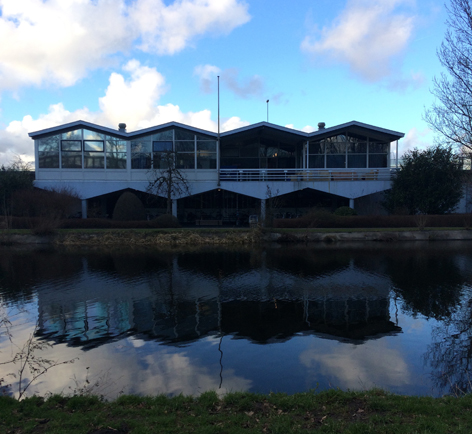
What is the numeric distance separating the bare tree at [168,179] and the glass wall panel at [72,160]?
6.45 meters

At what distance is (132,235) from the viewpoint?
2742cm

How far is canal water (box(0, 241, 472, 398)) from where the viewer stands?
22.4ft

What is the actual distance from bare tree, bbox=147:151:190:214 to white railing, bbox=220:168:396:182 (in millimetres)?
3912

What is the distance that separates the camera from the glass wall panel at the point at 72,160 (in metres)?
36.4

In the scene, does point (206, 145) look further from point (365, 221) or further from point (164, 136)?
point (365, 221)

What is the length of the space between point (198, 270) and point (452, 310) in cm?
969

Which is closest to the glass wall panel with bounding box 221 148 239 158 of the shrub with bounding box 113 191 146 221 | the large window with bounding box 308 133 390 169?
the large window with bounding box 308 133 390 169

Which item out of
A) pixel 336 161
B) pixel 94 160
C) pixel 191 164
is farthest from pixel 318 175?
pixel 94 160

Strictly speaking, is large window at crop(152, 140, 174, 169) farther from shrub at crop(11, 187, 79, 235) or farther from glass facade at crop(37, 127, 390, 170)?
shrub at crop(11, 187, 79, 235)

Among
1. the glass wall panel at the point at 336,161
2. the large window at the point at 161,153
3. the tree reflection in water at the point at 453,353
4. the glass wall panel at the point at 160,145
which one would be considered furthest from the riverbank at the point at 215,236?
the tree reflection in water at the point at 453,353

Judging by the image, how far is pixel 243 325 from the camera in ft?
32.0

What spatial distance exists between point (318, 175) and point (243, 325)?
2848 centimetres

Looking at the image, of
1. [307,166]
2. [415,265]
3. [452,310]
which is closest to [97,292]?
[452,310]

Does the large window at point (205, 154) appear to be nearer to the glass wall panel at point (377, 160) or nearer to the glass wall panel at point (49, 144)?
the glass wall panel at point (49, 144)
